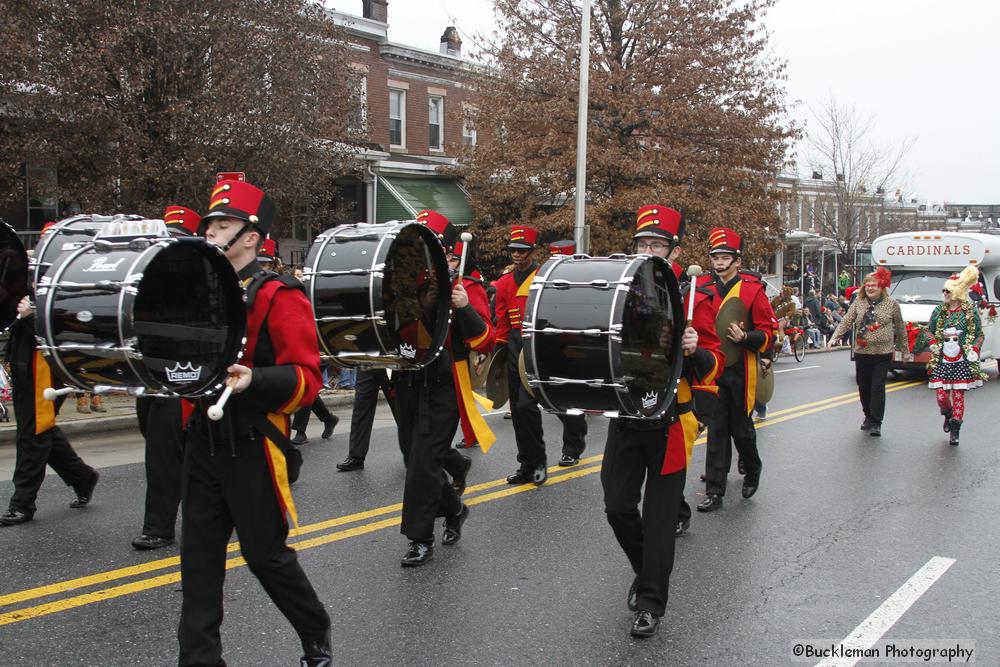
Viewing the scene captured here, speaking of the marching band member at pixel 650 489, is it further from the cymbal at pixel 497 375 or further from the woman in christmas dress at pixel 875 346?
the woman in christmas dress at pixel 875 346

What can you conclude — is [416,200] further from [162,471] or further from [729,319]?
[162,471]

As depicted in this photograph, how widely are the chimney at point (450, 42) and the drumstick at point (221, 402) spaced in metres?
30.0

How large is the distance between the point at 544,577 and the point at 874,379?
22.4ft

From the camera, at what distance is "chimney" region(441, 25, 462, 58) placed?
3234 cm

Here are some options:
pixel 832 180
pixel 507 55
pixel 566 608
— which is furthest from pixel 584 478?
pixel 832 180

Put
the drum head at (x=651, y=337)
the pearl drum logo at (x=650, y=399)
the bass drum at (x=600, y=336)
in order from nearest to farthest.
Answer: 1. the bass drum at (x=600, y=336)
2. the drum head at (x=651, y=337)
3. the pearl drum logo at (x=650, y=399)

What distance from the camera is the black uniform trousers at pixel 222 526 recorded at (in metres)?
3.74

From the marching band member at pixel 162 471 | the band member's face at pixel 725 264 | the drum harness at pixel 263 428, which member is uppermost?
the band member's face at pixel 725 264

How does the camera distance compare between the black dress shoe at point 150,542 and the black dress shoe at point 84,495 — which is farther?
the black dress shoe at point 84,495

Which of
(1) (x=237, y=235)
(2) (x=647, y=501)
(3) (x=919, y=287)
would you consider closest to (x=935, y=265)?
(3) (x=919, y=287)

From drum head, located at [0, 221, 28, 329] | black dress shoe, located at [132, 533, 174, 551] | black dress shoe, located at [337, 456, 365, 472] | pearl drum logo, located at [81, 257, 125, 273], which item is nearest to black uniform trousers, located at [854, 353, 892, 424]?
black dress shoe, located at [337, 456, 365, 472]

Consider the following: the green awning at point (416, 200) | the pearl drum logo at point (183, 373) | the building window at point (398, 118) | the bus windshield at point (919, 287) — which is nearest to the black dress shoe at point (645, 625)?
the pearl drum logo at point (183, 373)

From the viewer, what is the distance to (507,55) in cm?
2338

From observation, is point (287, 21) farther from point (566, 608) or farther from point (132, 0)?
point (566, 608)
